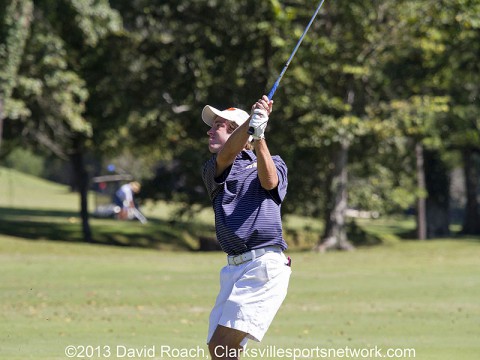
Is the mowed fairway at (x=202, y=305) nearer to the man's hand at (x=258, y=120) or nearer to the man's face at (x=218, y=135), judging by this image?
the man's face at (x=218, y=135)

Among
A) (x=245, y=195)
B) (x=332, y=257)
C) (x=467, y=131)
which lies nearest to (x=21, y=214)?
(x=467, y=131)

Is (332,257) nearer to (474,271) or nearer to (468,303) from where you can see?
(474,271)

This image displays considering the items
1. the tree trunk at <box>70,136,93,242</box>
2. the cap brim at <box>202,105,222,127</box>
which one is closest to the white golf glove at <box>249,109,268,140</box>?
the cap brim at <box>202,105,222,127</box>

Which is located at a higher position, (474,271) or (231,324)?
(231,324)

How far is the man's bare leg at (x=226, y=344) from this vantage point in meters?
7.00

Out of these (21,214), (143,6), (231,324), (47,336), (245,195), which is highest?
(143,6)

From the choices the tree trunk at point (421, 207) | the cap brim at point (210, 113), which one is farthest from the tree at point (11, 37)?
the cap brim at point (210, 113)

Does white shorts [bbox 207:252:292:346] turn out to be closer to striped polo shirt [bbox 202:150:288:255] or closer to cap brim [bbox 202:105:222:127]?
striped polo shirt [bbox 202:150:288:255]

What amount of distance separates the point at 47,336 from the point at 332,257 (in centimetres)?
1855

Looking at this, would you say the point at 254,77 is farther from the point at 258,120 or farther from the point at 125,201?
the point at 258,120

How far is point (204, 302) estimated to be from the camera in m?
17.6

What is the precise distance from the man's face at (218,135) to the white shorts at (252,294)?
782 millimetres

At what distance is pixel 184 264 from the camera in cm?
2708

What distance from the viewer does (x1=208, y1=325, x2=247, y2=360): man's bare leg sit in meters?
7.00
